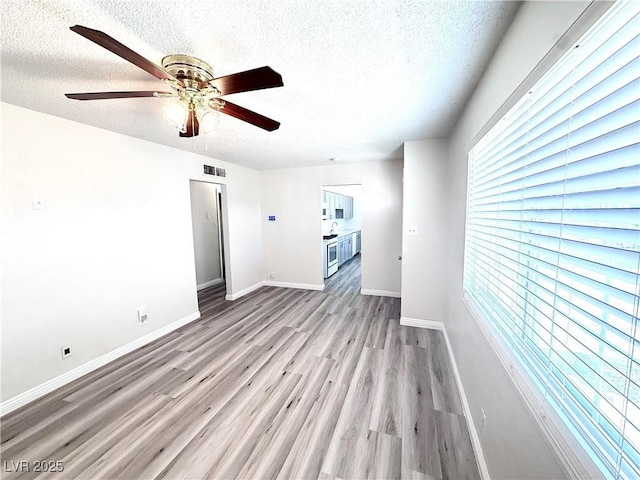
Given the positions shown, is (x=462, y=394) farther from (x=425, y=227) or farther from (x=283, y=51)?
(x=283, y=51)

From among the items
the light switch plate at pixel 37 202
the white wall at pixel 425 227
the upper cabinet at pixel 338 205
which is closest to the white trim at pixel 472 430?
the white wall at pixel 425 227

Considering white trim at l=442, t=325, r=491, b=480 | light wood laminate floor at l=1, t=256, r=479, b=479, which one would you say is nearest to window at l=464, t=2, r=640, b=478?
white trim at l=442, t=325, r=491, b=480

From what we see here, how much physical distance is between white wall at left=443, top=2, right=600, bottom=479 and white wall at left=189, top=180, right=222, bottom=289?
15.5 feet

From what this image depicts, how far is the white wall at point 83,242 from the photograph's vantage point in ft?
6.59

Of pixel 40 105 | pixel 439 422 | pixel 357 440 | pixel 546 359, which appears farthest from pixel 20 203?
pixel 439 422

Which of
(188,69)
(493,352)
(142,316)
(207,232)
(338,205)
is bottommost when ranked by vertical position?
(142,316)

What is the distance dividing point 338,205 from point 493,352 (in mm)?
6008

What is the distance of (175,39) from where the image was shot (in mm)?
1311

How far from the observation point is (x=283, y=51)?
55.4 inches

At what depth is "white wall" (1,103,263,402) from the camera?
2008 millimetres

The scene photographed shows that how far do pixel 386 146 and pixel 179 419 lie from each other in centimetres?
364

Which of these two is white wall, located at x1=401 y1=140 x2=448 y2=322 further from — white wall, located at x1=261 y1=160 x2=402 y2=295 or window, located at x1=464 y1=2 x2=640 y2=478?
window, located at x1=464 y1=2 x2=640 y2=478

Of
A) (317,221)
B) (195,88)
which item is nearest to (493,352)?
(195,88)

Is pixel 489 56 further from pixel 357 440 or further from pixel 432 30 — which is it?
pixel 357 440
